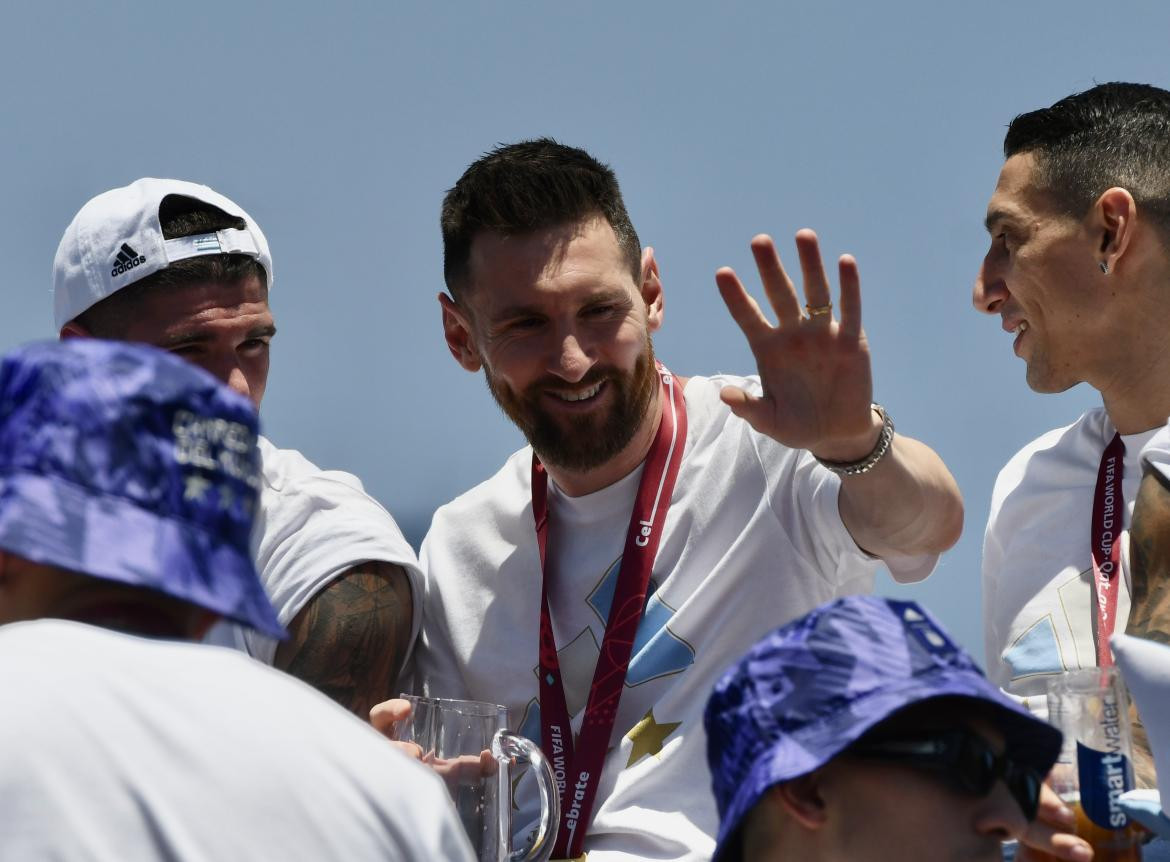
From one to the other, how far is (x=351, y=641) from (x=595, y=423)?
0.96m

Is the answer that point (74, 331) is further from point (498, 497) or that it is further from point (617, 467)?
point (617, 467)

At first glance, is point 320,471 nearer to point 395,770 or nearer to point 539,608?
point 539,608

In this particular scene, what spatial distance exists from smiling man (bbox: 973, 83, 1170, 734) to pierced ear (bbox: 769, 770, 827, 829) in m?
2.25

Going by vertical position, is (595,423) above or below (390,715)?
above

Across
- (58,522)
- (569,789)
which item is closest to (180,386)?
(58,522)

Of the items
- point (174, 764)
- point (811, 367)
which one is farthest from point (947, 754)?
point (811, 367)

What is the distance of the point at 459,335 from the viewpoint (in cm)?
524

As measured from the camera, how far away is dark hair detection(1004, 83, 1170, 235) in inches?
201

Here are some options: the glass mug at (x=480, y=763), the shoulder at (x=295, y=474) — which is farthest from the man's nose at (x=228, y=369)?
the glass mug at (x=480, y=763)

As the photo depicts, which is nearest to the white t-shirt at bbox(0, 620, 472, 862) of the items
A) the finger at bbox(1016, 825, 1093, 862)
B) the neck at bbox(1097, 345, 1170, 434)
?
the finger at bbox(1016, 825, 1093, 862)

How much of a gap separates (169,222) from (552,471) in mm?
1485

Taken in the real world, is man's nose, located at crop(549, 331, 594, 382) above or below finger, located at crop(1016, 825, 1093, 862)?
above

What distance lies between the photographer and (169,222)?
507 cm

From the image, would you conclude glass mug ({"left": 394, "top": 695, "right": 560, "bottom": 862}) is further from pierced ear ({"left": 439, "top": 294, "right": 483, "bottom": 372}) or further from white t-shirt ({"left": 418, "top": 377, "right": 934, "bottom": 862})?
pierced ear ({"left": 439, "top": 294, "right": 483, "bottom": 372})
